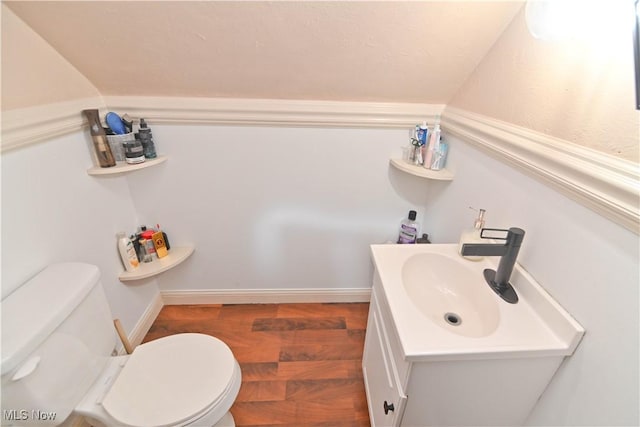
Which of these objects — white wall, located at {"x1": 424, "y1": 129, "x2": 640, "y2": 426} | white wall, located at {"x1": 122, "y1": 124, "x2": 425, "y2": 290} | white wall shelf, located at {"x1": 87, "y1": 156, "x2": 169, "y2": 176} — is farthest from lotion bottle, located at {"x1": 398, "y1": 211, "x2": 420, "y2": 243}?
white wall shelf, located at {"x1": 87, "y1": 156, "x2": 169, "y2": 176}

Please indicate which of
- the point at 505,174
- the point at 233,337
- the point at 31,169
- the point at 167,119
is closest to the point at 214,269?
the point at 233,337

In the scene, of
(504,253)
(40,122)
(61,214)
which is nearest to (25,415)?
(61,214)

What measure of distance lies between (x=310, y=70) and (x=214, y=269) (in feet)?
4.01

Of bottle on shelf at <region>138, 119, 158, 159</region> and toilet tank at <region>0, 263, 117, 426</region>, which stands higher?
bottle on shelf at <region>138, 119, 158, 159</region>

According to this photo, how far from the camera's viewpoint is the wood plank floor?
1306mm

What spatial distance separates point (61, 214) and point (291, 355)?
3.92ft

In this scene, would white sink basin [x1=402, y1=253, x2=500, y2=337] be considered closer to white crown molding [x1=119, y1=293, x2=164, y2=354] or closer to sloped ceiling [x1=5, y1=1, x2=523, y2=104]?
sloped ceiling [x1=5, y1=1, x2=523, y2=104]

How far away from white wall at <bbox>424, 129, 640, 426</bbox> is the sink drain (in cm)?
25

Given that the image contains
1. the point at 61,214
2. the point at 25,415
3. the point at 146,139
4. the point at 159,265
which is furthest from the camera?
the point at 159,265

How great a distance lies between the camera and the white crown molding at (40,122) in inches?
34.0

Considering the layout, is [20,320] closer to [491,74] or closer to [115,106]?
[115,106]

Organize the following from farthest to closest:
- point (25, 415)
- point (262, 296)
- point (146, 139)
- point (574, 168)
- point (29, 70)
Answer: point (262, 296) < point (146, 139) < point (29, 70) < point (25, 415) < point (574, 168)

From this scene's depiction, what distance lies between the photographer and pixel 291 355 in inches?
60.9

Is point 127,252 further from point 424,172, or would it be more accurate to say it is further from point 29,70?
point 424,172
